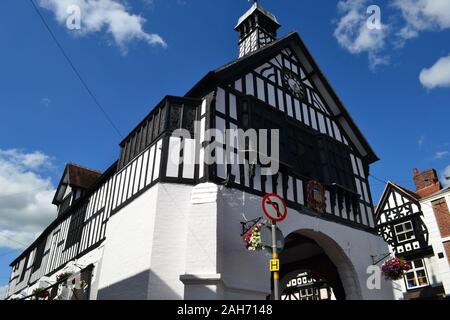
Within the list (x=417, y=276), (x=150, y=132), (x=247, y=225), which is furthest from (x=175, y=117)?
(x=417, y=276)

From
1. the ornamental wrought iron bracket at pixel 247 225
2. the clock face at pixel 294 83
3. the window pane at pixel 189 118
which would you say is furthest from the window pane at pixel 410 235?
the window pane at pixel 189 118

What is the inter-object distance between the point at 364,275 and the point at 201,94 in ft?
25.9

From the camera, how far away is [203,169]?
9195 mm

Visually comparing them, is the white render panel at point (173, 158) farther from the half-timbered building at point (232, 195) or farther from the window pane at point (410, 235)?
the window pane at point (410, 235)

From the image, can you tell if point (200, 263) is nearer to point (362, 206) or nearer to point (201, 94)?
point (201, 94)

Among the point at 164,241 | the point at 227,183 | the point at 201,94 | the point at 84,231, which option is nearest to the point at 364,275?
the point at 227,183

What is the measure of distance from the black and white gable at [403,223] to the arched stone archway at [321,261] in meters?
6.61

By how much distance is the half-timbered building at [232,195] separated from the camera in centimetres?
831

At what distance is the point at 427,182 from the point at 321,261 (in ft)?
36.6

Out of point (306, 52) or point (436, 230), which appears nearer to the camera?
point (306, 52)

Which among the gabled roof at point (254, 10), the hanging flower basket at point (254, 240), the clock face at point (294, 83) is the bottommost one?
the hanging flower basket at point (254, 240)

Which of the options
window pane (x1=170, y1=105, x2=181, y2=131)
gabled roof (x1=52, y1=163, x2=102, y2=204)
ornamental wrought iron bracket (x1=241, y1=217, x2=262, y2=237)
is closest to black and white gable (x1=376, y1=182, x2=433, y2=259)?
ornamental wrought iron bracket (x1=241, y1=217, x2=262, y2=237)

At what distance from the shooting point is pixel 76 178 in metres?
18.7

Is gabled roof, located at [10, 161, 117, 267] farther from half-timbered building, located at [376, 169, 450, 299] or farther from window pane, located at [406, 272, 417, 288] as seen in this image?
window pane, located at [406, 272, 417, 288]
